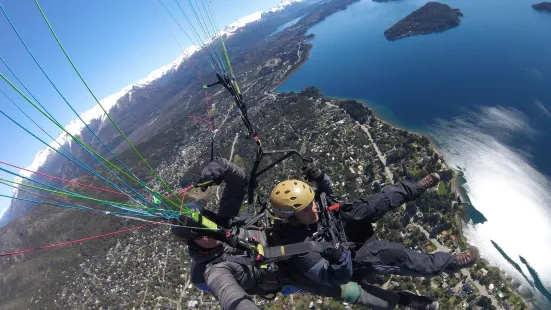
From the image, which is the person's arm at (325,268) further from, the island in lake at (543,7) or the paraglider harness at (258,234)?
the island in lake at (543,7)

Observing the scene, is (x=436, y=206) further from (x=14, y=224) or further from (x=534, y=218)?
(x=14, y=224)

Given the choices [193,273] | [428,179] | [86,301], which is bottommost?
[86,301]

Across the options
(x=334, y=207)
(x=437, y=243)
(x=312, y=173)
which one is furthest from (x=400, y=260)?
(x=437, y=243)

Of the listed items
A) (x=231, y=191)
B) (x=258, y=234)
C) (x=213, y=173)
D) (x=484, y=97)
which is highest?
(x=213, y=173)

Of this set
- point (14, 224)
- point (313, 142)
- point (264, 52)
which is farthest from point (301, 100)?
point (264, 52)

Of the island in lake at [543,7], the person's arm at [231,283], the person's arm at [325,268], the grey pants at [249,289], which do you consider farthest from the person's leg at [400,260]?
the island in lake at [543,7]

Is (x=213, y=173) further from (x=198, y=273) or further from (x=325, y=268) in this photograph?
(x=325, y=268)
